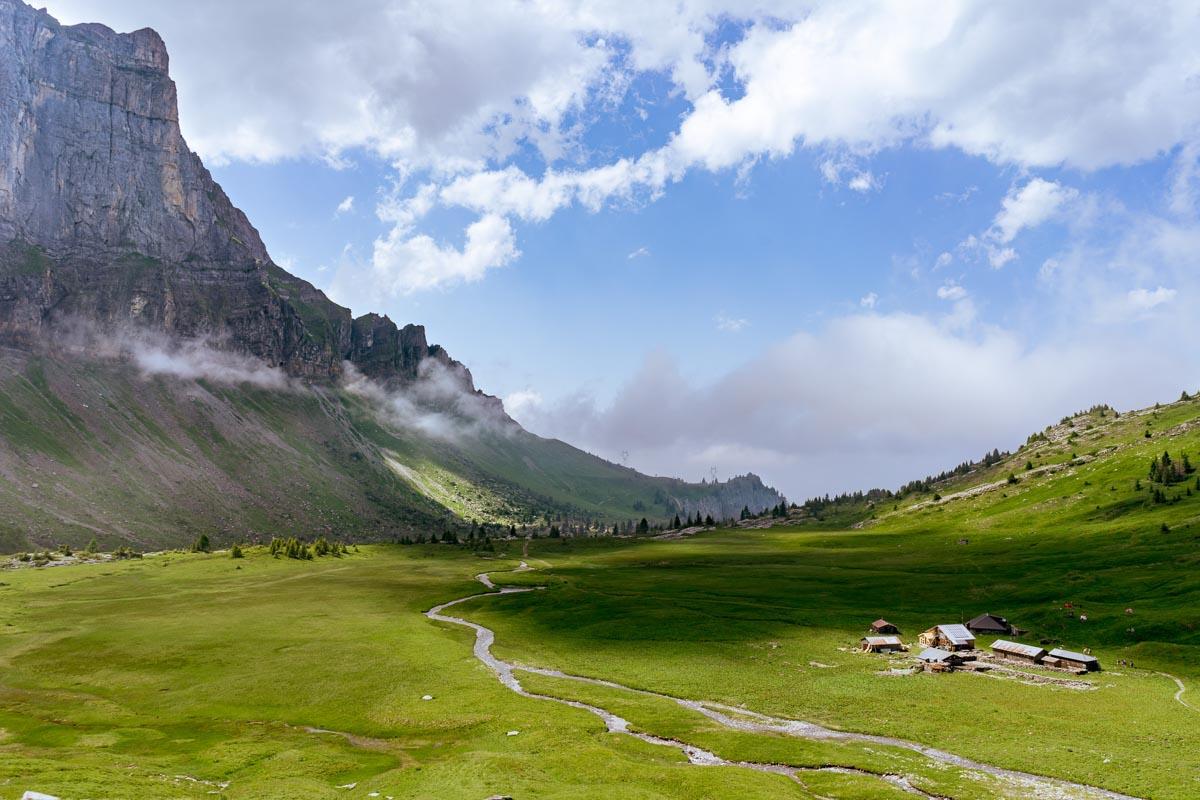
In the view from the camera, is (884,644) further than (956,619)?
No

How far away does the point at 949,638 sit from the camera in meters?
97.5

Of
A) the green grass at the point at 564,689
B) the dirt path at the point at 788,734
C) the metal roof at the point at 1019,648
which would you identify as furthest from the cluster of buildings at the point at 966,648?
the dirt path at the point at 788,734

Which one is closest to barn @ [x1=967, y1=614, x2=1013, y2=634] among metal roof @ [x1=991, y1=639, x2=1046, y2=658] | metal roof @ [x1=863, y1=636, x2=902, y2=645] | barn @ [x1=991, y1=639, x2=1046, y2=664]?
metal roof @ [x1=991, y1=639, x2=1046, y2=658]

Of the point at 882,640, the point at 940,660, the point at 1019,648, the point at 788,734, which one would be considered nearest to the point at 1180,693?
the point at 1019,648

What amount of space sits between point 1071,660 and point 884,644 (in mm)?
22393

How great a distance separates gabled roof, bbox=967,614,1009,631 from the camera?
106750mm

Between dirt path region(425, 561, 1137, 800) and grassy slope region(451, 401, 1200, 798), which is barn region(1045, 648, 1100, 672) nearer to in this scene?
grassy slope region(451, 401, 1200, 798)

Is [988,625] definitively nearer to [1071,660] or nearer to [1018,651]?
[1018,651]

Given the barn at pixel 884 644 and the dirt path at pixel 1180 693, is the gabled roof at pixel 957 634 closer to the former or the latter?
the barn at pixel 884 644

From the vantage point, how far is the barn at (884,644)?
323 feet

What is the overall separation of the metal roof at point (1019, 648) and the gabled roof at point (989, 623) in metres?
8.71

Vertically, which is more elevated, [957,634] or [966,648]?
[957,634]

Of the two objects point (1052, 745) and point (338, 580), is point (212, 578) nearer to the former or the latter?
point (338, 580)

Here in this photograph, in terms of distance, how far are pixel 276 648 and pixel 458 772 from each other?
66029mm
